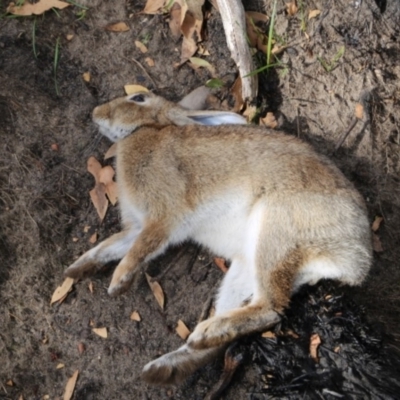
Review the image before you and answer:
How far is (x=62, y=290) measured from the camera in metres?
4.64

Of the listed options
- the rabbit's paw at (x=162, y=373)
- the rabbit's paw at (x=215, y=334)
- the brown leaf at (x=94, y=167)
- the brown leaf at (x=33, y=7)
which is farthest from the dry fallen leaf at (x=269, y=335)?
the brown leaf at (x=33, y=7)

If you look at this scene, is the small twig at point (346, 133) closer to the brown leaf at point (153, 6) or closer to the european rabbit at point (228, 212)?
the european rabbit at point (228, 212)

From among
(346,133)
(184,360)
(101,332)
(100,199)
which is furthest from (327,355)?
(100,199)

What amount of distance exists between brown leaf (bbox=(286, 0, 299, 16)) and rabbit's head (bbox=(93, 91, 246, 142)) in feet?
3.77

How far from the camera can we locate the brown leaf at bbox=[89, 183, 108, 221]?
4.82 meters

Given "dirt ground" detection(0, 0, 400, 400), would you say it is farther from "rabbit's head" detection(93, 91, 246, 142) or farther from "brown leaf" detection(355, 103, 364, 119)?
"rabbit's head" detection(93, 91, 246, 142)

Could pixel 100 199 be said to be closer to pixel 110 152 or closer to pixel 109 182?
pixel 109 182

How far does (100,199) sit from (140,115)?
70 centimetres

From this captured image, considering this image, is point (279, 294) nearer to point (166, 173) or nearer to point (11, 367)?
point (166, 173)

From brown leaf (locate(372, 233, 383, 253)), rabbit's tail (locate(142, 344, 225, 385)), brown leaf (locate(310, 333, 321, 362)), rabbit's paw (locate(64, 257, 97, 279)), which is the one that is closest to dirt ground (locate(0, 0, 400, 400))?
brown leaf (locate(372, 233, 383, 253))

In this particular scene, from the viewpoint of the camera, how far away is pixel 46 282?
15.3 feet

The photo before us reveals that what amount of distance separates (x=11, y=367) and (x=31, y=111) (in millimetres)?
1852

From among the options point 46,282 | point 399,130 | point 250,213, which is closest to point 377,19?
point 399,130

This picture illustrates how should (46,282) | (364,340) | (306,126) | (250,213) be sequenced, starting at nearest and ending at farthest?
(364,340), (250,213), (46,282), (306,126)
